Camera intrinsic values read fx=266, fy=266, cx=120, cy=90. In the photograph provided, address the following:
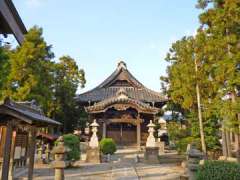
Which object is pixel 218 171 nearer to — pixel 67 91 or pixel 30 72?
pixel 30 72

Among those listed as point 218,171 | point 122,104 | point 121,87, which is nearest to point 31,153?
point 218,171

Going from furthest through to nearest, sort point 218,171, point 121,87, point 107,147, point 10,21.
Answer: point 121,87 < point 107,147 < point 218,171 < point 10,21

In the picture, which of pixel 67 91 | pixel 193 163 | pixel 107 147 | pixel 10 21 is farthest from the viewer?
pixel 67 91

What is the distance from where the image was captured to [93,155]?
59.8 feet

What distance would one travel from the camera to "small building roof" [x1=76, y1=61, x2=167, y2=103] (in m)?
29.1

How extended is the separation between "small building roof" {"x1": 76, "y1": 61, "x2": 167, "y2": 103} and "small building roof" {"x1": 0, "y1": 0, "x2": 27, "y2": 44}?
2467 cm

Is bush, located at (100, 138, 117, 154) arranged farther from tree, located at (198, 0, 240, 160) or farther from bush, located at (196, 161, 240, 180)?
bush, located at (196, 161, 240, 180)

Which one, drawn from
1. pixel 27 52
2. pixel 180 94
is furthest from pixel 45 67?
pixel 180 94

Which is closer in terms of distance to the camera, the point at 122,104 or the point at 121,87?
the point at 122,104

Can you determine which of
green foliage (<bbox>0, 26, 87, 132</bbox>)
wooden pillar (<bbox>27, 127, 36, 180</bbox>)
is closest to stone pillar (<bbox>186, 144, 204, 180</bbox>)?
wooden pillar (<bbox>27, 127, 36, 180</bbox>)

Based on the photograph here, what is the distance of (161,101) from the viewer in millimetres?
28031

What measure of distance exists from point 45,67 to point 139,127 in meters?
10.4

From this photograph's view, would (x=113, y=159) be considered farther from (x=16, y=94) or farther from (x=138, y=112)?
(x=16, y=94)

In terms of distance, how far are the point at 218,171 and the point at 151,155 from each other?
412 inches
